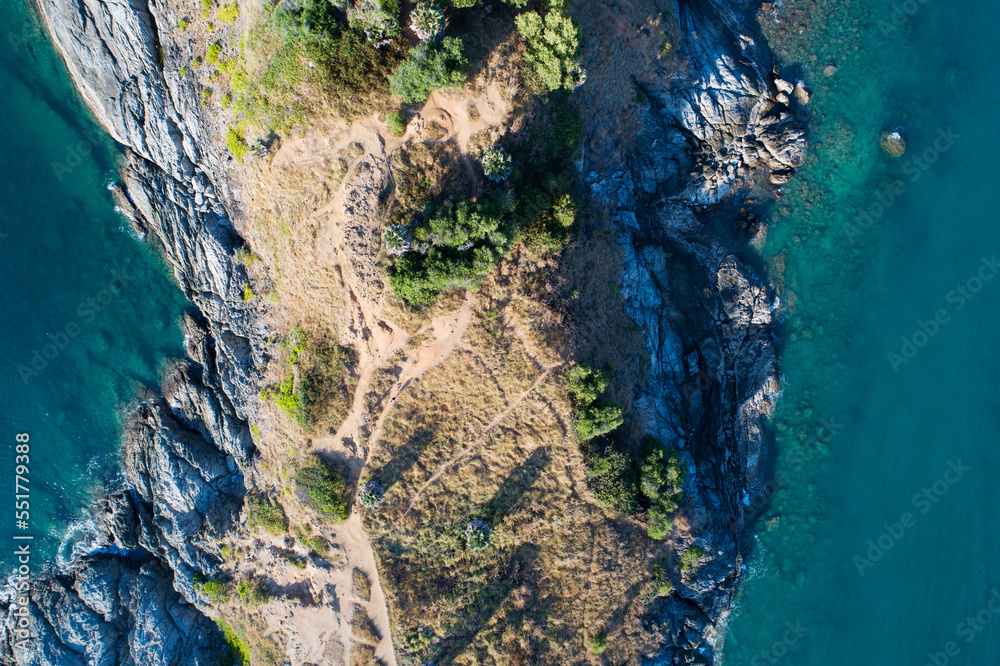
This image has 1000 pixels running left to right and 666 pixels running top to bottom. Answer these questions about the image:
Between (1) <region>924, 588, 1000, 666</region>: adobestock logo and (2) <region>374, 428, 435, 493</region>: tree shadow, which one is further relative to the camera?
(1) <region>924, 588, 1000, 666</region>: adobestock logo

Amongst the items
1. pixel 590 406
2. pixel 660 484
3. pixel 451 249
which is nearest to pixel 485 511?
pixel 590 406

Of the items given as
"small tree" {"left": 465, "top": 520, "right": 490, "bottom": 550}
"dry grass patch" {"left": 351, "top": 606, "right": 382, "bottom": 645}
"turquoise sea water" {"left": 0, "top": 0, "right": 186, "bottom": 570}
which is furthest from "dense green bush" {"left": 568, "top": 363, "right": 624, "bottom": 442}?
"turquoise sea water" {"left": 0, "top": 0, "right": 186, "bottom": 570}

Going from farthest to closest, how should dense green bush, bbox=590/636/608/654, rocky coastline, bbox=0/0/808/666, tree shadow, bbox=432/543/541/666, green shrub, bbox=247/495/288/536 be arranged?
rocky coastline, bbox=0/0/808/666 → green shrub, bbox=247/495/288/536 → dense green bush, bbox=590/636/608/654 → tree shadow, bbox=432/543/541/666

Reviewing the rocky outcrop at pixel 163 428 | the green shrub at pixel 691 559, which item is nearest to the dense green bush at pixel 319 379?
the rocky outcrop at pixel 163 428

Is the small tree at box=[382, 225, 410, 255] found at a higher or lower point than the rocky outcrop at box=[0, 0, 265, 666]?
higher

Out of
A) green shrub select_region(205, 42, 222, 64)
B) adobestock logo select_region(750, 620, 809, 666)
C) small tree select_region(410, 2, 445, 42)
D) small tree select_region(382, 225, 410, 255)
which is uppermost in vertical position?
small tree select_region(410, 2, 445, 42)

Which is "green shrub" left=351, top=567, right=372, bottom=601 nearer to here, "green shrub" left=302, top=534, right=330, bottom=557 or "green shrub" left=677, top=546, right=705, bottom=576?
"green shrub" left=302, top=534, right=330, bottom=557

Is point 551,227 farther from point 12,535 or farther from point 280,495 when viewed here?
point 12,535

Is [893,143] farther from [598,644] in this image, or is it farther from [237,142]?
[237,142]

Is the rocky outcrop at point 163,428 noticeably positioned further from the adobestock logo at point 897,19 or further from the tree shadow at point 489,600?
the adobestock logo at point 897,19
